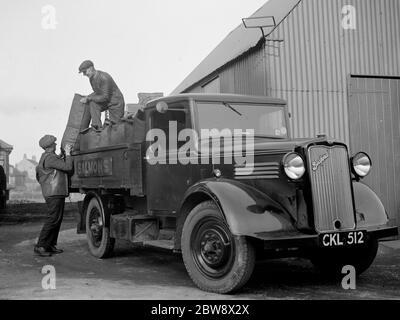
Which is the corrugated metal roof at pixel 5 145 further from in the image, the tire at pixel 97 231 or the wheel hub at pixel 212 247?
the wheel hub at pixel 212 247

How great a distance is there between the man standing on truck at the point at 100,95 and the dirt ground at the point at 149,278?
2.19 meters

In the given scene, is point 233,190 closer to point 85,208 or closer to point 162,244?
point 162,244

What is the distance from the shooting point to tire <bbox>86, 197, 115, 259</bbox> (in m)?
7.45

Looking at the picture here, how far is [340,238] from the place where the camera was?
4871mm

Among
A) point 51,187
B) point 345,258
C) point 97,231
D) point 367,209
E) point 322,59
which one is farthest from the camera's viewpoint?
point 322,59

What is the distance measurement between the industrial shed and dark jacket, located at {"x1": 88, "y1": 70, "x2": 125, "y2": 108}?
2739 millimetres

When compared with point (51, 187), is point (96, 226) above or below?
below

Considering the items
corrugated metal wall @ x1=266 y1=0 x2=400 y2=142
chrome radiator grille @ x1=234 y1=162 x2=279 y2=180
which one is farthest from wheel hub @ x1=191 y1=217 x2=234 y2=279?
corrugated metal wall @ x1=266 y1=0 x2=400 y2=142

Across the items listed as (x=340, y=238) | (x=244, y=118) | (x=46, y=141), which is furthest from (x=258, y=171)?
(x=46, y=141)

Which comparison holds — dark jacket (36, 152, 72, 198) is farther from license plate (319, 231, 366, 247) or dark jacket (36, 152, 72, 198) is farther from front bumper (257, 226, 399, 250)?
license plate (319, 231, 366, 247)

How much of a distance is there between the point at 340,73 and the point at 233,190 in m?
5.63

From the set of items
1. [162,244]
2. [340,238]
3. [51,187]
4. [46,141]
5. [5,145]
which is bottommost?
[162,244]

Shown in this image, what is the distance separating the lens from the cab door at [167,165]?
Answer: 19.9ft
